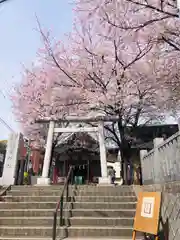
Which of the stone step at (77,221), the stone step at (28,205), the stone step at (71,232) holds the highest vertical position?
the stone step at (28,205)

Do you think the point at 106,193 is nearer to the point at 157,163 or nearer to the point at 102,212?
the point at 102,212

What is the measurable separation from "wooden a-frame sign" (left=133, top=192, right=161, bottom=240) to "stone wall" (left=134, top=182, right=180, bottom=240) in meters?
0.33

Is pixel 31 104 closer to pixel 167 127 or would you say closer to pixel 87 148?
pixel 87 148

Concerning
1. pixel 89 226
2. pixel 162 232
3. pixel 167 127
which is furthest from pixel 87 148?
pixel 162 232

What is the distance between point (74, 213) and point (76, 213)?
0.06 metres

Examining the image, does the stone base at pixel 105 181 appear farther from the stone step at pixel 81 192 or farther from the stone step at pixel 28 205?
the stone step at pixel 28 205

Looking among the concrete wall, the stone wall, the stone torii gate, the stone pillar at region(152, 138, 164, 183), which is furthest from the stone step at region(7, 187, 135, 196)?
the stone wall

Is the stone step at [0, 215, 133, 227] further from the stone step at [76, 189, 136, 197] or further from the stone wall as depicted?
the stone step at [76, 189, 136, 197]

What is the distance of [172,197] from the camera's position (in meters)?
4.36

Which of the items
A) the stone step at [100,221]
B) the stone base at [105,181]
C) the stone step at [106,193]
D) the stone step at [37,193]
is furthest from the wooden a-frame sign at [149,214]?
the stone base at [105,181]

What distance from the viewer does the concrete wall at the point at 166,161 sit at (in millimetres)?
4340

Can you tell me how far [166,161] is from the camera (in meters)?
5.04

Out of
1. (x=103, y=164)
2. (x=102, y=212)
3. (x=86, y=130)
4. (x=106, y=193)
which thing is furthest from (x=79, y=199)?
(x=86, y=130)

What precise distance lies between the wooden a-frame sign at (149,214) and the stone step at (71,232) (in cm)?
136
